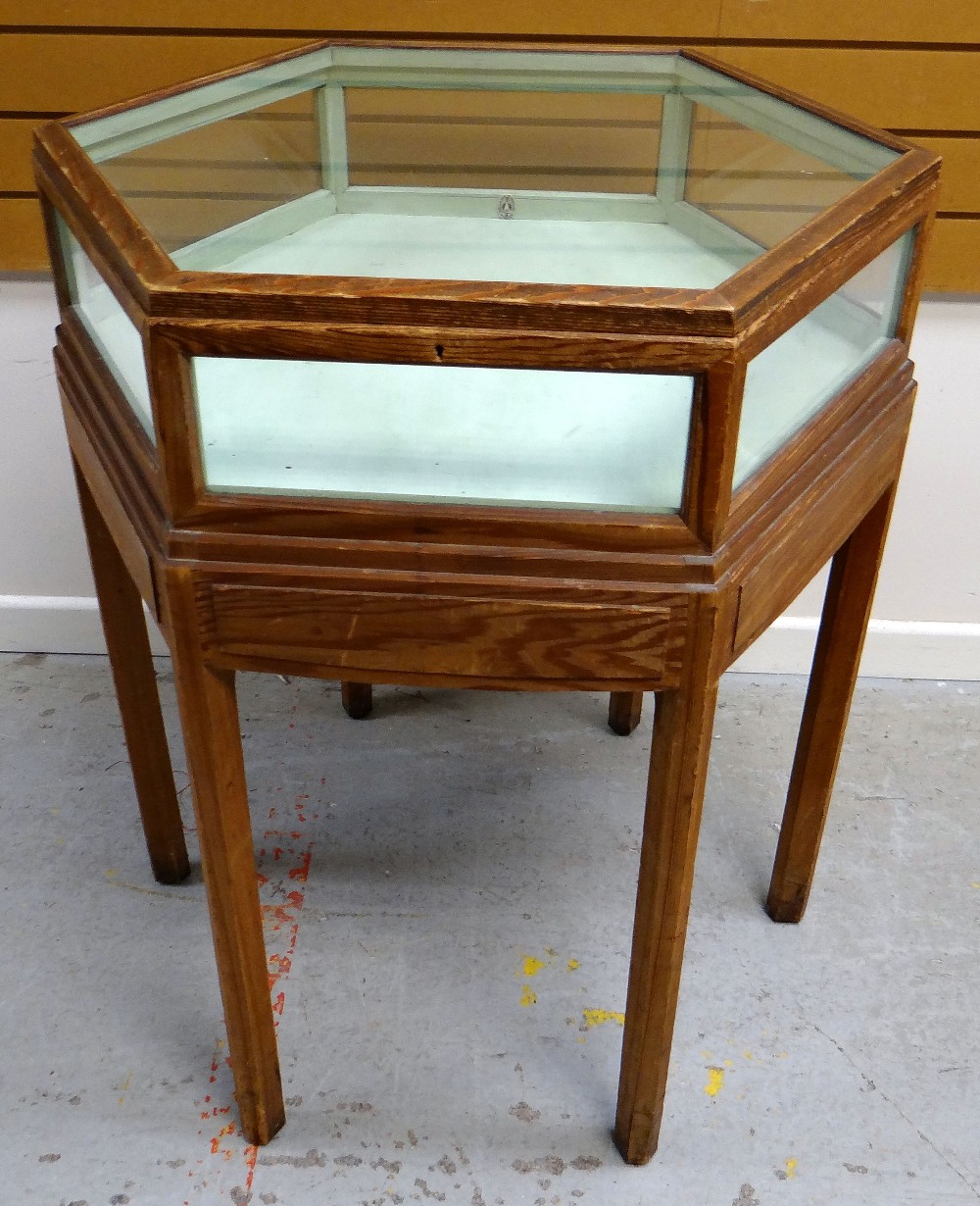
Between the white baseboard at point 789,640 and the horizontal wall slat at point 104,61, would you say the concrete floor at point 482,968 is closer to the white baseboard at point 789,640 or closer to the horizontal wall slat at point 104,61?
the white baseboard at point 789,640

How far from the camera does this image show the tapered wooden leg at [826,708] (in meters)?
1.36

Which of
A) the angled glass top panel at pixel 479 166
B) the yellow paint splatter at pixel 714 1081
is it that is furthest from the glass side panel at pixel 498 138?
the yellow paint splatter at pixel 714 1081

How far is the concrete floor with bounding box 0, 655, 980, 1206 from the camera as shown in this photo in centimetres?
127

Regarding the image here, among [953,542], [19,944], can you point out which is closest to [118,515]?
[19,944]

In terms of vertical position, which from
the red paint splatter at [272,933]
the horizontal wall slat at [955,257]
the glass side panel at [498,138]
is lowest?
the red paint splatter at [272,933]

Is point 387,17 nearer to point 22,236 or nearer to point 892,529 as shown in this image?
point 22,236

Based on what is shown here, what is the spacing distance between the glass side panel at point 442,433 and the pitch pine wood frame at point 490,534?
29mm

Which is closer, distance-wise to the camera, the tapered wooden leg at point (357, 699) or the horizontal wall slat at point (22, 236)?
the horizontal wall slat at point (22, 236)

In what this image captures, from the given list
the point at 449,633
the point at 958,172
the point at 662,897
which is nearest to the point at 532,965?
the point at 662,897

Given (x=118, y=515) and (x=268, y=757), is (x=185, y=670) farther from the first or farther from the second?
(x=268, y=757)

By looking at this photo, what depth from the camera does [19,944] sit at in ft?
4.98

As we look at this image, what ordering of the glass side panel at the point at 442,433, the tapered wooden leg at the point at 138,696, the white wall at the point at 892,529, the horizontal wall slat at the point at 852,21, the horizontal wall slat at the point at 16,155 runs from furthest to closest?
the white wall at the point at 892,529 → the horizontal wall slat at the point at 16,155 → the horizontal wall slat at the point at 852,21 → the tapered wooden leg at the point at 138,696 → the glass side panel at the point at 442,433

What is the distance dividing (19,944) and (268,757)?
464 millimetres

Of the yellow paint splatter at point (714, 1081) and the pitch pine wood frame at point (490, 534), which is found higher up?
the pitch pine wood frame at point (490, 534)
